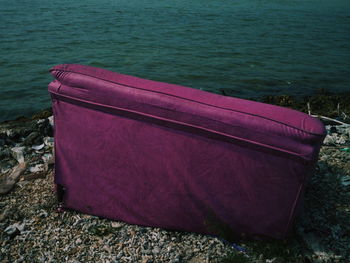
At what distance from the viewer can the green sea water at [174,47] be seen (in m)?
11.8

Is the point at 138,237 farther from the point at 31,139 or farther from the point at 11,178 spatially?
the point at 31,139

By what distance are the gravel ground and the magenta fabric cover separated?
13 centimetres

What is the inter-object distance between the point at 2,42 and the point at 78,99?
41.6 ft

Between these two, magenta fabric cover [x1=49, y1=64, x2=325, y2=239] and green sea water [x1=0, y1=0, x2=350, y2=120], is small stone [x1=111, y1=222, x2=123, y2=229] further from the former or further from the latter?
green sea water [x1=0, y1=0, x2=350, y2=120]

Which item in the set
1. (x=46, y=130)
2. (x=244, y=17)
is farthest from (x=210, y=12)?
(x=46, y=130)

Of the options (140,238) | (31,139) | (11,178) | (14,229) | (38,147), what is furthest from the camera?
(31,139)

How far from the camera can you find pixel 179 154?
3232 millimetres

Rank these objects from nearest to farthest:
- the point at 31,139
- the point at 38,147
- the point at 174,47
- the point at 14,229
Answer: the point at 14,229 < the point at 38,147 < the point at 31,139 < the point at 174,47

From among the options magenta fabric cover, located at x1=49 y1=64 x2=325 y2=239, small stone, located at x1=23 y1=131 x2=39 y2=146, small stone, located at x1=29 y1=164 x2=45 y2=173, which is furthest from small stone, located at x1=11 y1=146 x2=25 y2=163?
magenta fabric cover, located at x1=49 y1=64 x2=325 y2=239

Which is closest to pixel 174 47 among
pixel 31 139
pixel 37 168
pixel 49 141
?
pixel 31 139

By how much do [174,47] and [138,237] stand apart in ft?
41.8

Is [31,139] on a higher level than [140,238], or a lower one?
lower

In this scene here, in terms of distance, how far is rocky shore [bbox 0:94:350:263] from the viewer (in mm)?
3262

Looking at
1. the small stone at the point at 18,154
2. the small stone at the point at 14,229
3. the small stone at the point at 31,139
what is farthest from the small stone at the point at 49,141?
the small stone at the point at 14,229
